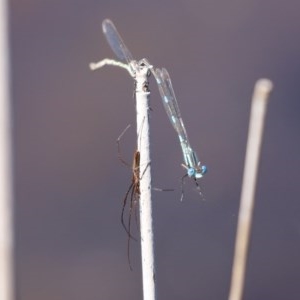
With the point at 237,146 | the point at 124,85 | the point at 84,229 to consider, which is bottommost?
the point at 84,229

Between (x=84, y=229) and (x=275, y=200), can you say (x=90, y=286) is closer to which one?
(x=84, y=229)

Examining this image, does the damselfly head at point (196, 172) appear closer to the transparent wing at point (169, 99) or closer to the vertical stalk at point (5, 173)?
the transparent wing at point (169, 99)

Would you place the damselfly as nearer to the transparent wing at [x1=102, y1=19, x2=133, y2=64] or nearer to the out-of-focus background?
the transparent wing at [x1=102, y1=19, x2=133, y2=64]

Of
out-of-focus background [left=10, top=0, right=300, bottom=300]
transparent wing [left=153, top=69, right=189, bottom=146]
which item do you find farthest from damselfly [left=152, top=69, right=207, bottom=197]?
out-of-focus background [left=10, top=0, right=300, bottom=300]

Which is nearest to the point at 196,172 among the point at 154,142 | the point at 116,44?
the point at 116,44

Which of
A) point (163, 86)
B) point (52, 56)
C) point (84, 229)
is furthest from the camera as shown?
point (84, 229)

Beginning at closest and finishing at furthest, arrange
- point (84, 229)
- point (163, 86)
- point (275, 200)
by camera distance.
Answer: point (163, 86) < point (84, 229) < point (275, 200)

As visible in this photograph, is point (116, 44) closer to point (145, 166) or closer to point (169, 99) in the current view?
point (169, 99)

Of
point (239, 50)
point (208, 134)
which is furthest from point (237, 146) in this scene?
point (239, 50)

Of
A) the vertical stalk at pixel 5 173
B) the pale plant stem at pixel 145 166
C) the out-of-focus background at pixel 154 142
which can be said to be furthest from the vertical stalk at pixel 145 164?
the out-of-focus background at pixel 154 142
